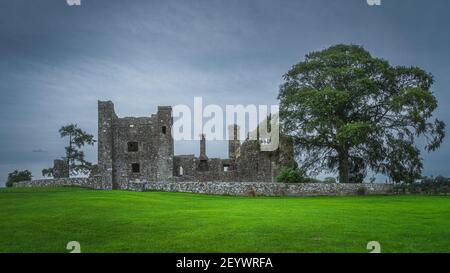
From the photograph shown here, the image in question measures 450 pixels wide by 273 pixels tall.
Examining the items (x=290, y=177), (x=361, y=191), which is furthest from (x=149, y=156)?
(x=361, y=191)

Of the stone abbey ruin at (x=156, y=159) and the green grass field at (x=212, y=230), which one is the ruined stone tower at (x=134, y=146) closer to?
the stone abbey ruin at (x=156, y=159)

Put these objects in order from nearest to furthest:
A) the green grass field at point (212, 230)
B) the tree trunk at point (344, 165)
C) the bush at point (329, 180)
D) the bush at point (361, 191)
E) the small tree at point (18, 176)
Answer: the green grass field at point (212, 230) < the bush at point (361, 191) < the tree trunk at point (344, 165) < the bush at point (329, 180) < the small tree at point (18, 176)

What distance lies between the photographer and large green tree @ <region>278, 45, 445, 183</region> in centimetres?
4219

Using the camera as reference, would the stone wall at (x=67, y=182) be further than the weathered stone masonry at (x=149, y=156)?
No

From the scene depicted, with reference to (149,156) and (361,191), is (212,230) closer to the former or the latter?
(361,191)

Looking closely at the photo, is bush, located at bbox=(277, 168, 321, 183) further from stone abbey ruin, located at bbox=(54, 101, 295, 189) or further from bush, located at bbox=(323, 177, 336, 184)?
bush, located at bbox=(323, 177, 336, 184)

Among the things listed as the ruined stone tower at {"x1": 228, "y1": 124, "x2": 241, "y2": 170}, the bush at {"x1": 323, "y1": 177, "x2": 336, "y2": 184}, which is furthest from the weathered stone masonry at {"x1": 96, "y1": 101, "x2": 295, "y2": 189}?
the bush at {"x1": 323, "y1": 177, "x2": 336, "y2": 184}

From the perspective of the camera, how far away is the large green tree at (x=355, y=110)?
138 ft

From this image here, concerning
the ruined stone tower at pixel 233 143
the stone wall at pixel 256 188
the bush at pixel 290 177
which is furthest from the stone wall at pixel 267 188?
the ruined stone tower at pixel 233 143

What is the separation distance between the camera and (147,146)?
49.0 metres

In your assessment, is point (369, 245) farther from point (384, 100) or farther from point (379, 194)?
point (384, 100)
